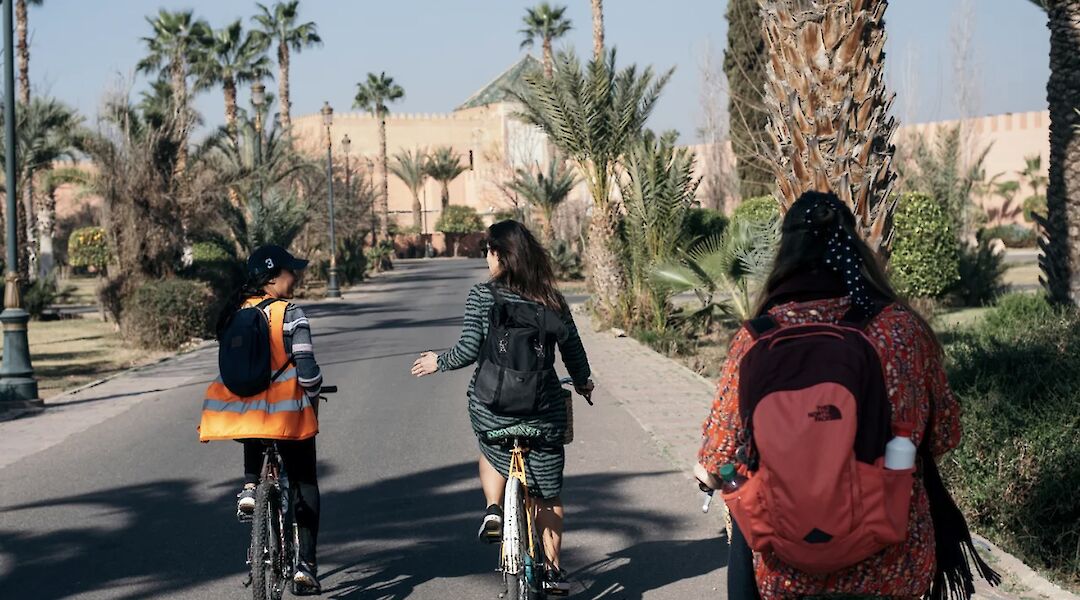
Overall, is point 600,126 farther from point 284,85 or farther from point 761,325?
point 284,85

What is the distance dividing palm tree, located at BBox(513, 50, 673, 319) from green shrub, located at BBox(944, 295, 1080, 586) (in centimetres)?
1465

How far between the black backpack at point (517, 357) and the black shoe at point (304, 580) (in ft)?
3.74

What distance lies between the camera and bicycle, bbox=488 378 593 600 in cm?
501

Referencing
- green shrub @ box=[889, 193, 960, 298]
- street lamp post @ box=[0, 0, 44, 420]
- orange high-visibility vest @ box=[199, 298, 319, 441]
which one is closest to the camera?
orange high-visibility vest @ box=[199, 298, 319, 441]

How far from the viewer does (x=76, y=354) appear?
65.0ft

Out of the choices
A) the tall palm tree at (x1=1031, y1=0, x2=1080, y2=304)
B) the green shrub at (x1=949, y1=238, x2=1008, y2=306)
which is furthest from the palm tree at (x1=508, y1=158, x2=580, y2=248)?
the tall palm tree at (x1=1031, y1=0, x2=1080, y2=304)

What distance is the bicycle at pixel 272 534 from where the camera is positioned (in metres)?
5.16

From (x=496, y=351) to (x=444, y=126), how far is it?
98.1 metres

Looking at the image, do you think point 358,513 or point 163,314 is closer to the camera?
point 358,513

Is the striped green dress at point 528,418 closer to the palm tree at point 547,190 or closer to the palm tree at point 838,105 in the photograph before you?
the palm tree at point 838,105

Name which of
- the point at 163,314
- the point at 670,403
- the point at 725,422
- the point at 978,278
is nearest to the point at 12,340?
the point at 670,403

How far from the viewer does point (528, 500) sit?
17.1 ft

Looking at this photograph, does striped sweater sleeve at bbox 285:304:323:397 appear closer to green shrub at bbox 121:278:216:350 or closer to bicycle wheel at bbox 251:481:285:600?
bicycle wheel at bbox 251:481:285:600

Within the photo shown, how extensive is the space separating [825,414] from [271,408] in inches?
119
